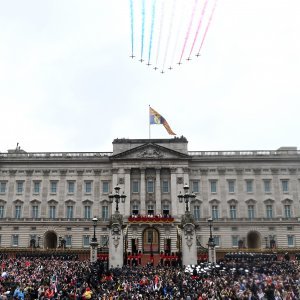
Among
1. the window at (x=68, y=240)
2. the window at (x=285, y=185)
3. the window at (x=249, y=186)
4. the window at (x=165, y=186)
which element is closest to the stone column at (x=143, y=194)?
the window at (x=165, y=186)

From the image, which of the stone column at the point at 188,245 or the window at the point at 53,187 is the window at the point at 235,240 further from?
the stone column at the point at 188,245

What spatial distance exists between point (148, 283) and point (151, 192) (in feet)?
149

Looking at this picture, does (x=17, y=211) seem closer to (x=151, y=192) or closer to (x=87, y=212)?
(x=87, y=212)

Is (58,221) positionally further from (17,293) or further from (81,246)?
(17,293)

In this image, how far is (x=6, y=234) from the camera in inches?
2987

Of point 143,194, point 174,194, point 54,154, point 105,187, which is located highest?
point 54,154

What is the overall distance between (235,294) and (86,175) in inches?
2207

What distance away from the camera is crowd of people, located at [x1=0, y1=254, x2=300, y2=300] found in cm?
2620

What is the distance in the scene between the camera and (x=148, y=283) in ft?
102

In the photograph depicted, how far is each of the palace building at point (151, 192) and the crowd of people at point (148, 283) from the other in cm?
3278

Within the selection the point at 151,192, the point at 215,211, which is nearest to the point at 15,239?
the point at 151,192

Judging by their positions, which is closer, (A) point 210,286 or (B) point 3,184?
(A) point 210,286

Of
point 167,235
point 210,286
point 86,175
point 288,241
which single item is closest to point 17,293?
point 210,286

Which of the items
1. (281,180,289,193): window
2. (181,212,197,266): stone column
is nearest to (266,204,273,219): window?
(281,180,289,193): window
